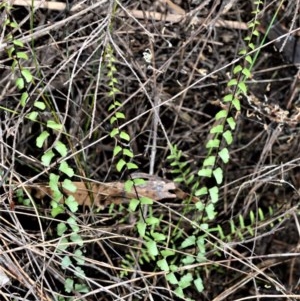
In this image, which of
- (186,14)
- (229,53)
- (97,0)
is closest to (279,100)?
(229,53)

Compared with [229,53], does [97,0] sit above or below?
above

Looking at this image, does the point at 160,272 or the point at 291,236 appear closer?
the point at 160,272

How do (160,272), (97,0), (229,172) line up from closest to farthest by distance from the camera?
(160,272) → (97,0) → (229,172)

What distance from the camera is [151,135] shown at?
212 cm

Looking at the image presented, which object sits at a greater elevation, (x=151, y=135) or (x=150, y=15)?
(x=150, y=15)

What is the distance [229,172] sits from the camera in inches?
89.1

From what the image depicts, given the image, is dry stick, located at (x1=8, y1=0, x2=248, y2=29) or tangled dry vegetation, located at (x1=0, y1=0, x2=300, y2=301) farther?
dry stick, located at (x1=8, y1=0, x2=248, y2=29)

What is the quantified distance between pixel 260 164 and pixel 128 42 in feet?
2.30

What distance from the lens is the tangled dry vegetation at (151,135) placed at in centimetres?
182

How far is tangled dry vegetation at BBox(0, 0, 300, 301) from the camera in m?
1.82

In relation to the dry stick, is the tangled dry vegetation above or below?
below

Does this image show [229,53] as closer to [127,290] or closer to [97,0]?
[97,0]

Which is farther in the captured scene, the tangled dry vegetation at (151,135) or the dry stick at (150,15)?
the dry stick at (150,15)

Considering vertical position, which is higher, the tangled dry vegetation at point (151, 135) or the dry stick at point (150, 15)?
the dry stick at point (150, 15)
